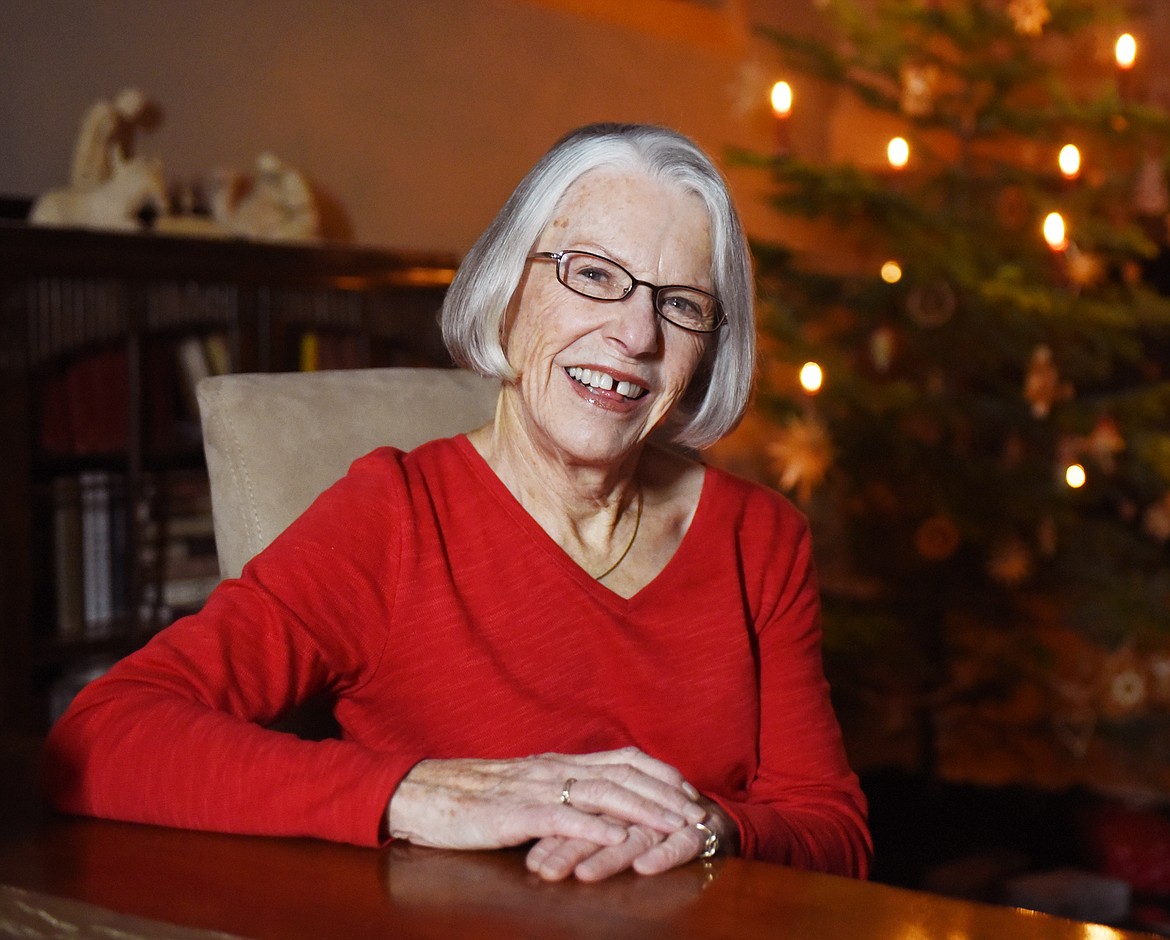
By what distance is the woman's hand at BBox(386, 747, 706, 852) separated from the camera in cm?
94

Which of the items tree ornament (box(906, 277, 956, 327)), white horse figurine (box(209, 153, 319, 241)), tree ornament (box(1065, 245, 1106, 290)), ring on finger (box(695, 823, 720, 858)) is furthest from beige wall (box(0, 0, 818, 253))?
ring on finger (box(695, 823, 720, 858))

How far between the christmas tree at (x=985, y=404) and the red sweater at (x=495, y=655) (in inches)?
70.2

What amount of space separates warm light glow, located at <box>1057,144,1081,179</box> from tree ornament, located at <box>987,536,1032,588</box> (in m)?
0.92

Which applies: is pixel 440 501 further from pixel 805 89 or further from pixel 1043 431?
pixel 805 89

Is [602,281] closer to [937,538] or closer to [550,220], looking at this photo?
[550,220]

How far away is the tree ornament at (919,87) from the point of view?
334 cm

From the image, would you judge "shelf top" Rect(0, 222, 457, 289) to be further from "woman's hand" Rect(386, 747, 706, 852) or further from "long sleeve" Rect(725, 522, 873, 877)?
"woman's hand" Rect(386, 747, 706, 852)

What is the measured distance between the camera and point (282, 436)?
142 cm

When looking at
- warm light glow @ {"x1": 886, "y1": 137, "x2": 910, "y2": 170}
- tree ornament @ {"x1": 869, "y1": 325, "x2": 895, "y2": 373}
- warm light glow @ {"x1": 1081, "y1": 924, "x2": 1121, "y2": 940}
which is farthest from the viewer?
warm light glow @ {"x1": 886, "y1": 137, "x2": 910, "y2": 170}

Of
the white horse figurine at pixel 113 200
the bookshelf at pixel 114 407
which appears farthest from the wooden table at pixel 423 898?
the white horse figurine at pixel 113 200

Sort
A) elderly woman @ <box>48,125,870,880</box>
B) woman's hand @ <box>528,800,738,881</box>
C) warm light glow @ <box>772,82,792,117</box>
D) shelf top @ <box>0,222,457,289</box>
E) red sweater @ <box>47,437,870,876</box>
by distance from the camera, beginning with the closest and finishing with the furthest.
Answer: woman's hand @ <box>528,800,738,881</box> → red sweater @ <box>47,437,870,876</box> → elderly woman @ <box>48,125,870,880</box> → shelf top @ <box>0,222,457,289</box> → warm light glow @ <box>772,82,792,117</box>

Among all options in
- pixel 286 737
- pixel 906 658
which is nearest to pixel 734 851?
Result: pixel 286 737

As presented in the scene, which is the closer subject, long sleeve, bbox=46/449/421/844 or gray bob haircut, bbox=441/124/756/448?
long sleeve, bbox=46/449/421/844

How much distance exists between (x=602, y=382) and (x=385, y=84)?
265 cm
